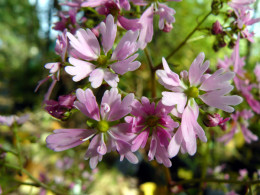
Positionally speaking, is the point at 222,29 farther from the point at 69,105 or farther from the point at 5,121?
the point at 5,121

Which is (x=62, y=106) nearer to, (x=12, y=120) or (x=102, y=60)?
(x=102, y=60)

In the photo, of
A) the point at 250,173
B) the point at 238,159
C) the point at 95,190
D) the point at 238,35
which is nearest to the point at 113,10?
the point at 238,35

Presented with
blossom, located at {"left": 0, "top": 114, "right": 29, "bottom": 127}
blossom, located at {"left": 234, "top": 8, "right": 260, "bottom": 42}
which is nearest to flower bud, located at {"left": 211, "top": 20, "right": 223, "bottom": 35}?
blossom, located at {"left": 234, "top": 8, "right": 260, "bottom": 42}

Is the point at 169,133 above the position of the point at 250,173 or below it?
above

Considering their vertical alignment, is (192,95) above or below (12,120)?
above

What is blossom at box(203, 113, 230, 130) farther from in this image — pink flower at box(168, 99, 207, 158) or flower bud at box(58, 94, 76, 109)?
flower bud at box(58, 94, 76, 109)

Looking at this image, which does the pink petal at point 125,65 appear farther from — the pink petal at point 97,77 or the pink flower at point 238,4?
the pink flower at point 238,4

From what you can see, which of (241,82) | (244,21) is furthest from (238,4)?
(241,82)
